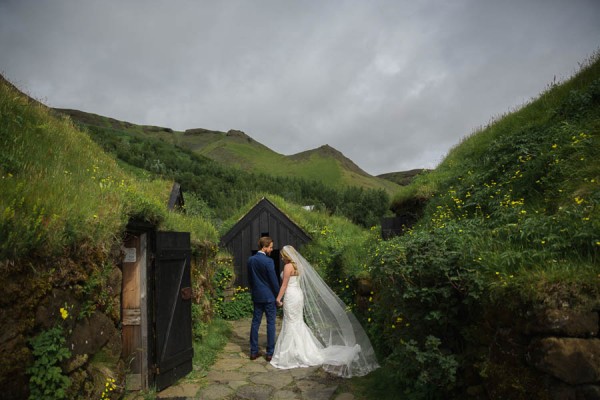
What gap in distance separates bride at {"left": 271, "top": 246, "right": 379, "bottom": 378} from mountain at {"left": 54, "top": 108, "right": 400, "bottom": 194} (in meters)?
61.4

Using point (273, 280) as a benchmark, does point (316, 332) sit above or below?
below

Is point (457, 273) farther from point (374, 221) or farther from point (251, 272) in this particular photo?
point (374, 221)

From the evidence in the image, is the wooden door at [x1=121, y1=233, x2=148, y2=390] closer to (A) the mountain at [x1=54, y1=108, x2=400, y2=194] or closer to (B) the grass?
(B) the grass

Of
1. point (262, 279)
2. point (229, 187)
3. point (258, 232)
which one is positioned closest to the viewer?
point (262, 279)

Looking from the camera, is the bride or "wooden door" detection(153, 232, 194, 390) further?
the bride

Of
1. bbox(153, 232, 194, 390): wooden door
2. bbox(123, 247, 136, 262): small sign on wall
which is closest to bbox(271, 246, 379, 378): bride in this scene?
bbox(153, 232, 194, 390): wooden door

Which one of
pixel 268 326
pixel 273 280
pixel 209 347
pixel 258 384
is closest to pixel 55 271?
pixel 258 384

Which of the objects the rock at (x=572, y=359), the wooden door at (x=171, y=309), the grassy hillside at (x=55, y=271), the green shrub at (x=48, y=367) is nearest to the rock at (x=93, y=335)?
the grassy hillside at (x=55, y=271)

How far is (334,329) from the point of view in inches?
283

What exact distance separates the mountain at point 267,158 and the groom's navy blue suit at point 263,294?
61.7m

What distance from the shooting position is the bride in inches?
247

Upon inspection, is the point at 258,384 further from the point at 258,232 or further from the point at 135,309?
the point at 258,232

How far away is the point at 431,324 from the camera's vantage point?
431 centimetres

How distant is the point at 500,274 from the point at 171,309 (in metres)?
4.73
